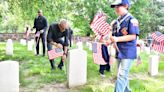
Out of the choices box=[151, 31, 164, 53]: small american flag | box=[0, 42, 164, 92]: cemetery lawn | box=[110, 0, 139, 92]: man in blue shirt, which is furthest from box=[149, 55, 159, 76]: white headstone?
box=[110, 0, 139, 92]: man in blue shirt

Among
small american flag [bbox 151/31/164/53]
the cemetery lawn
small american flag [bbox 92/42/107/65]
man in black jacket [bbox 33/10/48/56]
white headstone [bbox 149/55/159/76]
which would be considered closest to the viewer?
the cemetery lawn

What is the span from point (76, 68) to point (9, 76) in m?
2.17

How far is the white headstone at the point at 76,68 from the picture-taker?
8.68 meters

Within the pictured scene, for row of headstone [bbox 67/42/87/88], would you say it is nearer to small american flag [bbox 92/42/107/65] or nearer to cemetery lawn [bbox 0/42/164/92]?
cemetery lawn [bbox 0/42/164/92]

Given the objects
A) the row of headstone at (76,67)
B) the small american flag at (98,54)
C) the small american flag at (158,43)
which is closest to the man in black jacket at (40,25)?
the small american flag at (158,43)

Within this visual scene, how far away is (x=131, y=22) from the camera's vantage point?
21.1ft

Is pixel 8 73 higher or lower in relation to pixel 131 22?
lower

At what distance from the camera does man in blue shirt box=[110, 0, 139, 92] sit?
21.2ft

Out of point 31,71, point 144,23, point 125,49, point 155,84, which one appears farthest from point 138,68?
point 144,23

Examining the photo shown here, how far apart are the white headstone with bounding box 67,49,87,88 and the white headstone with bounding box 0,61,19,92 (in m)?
1.81

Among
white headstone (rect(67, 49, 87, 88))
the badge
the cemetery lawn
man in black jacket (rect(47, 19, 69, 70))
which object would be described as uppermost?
the badge

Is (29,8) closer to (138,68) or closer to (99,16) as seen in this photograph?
(138,68)

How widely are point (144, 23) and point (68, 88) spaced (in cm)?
4078

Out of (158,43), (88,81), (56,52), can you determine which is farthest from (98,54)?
(158,43)
